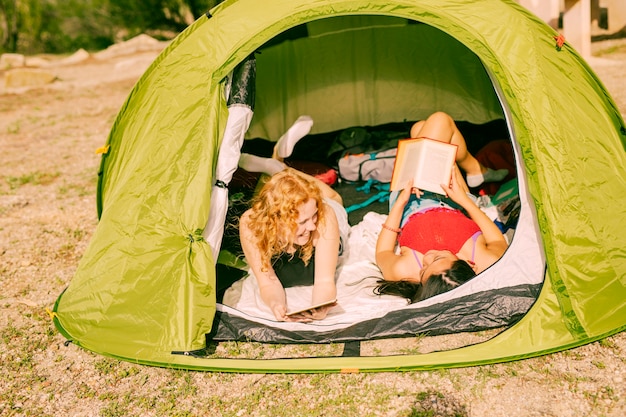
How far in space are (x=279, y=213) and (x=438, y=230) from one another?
749 millimetres

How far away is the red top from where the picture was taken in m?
2.79

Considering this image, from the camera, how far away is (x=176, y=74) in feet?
8.65

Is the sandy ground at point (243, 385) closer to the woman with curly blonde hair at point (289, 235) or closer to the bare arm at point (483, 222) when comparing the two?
the woman with curly blonde hair at point (289, 235)

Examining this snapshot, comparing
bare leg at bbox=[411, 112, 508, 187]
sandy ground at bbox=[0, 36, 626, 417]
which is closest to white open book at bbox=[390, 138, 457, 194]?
bare leg at bbox=[411, 112, 508, 187]

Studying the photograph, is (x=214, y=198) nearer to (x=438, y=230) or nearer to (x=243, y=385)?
(x=243, y=385)

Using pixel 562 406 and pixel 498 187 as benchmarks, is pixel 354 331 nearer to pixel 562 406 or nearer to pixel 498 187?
pixel 562 406

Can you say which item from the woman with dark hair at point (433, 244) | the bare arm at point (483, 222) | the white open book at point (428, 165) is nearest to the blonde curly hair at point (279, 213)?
the woman with dark hair at point (433, 244)

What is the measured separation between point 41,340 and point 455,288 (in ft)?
6.06

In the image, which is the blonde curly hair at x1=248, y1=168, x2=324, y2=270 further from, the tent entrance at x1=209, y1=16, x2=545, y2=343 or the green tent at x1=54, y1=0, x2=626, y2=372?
the tent entrance at x1=209, y1=16, x2=545, y2=343

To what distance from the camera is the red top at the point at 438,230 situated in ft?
9.16

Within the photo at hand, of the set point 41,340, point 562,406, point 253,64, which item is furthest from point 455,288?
point 41,340

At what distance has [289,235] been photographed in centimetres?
263

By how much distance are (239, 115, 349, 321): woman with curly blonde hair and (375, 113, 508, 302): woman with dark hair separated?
29cm

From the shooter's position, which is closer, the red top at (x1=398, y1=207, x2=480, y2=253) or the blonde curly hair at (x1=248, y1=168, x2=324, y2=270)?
the blonde curly hair at (x1=248, y1=168, x2=324, y2=270)
